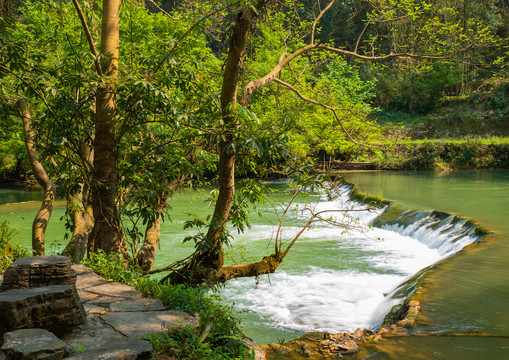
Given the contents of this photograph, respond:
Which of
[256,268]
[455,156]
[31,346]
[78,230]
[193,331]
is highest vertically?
[455,156]

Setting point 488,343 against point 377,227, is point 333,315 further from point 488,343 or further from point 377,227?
point 377,227

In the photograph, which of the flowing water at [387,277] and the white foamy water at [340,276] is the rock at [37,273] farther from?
the white foamy water at [340,276]

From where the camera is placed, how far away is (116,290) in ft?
12.9

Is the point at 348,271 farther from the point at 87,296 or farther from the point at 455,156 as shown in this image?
the point at 455,156

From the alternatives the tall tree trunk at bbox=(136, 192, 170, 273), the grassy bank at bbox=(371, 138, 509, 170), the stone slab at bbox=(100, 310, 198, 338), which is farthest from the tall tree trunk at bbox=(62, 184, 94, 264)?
the grassy bank at bbox=(371, 138, 509, 170)

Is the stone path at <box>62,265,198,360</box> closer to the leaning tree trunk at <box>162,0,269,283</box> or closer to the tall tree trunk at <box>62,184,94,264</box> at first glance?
the leaning tree trunk at <box>162,0,269,283</box>

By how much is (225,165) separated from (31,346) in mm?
2761

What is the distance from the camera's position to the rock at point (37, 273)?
309 cm

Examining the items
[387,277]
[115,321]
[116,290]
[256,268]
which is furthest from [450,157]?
[115,321]

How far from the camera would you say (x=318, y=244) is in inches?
436

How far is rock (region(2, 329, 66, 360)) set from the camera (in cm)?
217

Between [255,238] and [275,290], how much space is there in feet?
12.3

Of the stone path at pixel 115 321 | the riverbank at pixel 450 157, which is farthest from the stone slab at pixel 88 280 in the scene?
the riverbank at pixel 450 157

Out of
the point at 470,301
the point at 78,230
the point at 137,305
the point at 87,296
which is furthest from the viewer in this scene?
the point at 78,230
